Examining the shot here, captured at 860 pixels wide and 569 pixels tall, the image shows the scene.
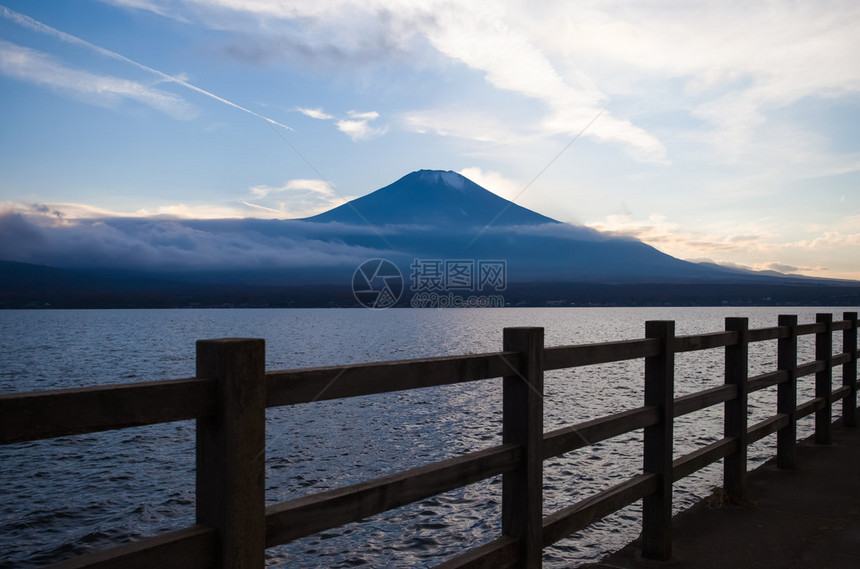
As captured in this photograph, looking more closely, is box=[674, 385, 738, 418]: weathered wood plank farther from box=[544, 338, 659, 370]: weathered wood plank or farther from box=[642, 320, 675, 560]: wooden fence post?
box=[544, 338, 659, 370]: weathered wood plank

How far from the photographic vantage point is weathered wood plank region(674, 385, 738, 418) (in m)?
4.98

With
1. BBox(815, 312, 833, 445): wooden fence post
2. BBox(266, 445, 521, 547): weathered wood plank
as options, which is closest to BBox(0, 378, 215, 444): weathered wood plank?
BBox(266, 445, 521, 547): weathered wood plank

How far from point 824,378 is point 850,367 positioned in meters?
1.65

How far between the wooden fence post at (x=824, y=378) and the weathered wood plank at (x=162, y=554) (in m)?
7.96

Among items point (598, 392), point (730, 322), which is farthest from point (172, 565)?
Result: point (598, 392)

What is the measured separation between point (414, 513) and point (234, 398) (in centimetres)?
1039

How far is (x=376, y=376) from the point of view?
9.23ft

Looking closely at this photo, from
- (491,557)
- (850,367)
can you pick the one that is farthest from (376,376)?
(850,367)

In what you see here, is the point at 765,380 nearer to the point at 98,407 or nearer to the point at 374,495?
the point at 374,495

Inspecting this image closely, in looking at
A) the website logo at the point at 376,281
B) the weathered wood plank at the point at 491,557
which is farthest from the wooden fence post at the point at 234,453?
the website logo at the point at 376,281

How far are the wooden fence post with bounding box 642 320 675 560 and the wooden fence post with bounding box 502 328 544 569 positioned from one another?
1.42 metres

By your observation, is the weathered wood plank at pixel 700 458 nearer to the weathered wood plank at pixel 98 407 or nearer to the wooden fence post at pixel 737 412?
the wooden fence post at pixel 737 412

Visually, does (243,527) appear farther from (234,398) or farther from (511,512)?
(511,512)

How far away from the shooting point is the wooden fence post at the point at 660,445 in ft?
15.1
